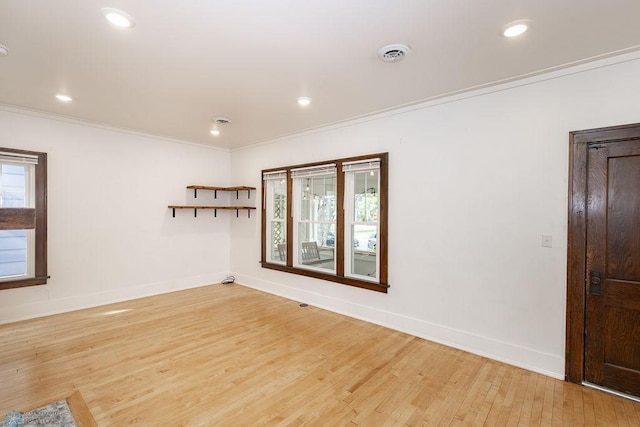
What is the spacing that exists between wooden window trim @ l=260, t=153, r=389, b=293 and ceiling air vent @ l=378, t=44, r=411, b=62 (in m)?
1.43

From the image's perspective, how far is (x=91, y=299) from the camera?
175 inches

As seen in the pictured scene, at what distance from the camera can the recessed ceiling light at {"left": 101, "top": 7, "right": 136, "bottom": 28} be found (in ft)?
6.35

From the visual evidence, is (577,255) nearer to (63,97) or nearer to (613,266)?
(613,266)

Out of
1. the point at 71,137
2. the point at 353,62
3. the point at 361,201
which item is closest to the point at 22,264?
the point at 71,137

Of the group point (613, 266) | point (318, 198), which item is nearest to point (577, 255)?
point (613, 266)

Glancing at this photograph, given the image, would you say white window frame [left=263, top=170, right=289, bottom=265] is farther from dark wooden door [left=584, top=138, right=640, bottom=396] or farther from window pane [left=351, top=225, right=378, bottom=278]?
dark wooden door [left=584, top=138, right=640, bottom=396]

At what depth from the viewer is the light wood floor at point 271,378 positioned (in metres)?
2.17

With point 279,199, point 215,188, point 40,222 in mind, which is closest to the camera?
point 40,222

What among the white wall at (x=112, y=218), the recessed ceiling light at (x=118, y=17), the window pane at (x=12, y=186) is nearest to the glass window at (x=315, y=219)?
the white wall at (x=112, y=218)

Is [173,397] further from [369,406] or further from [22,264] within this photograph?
[22,264]

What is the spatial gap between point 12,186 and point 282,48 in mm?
4066

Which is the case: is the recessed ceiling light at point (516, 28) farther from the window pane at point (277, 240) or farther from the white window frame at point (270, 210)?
the window pane at point (277, 240)

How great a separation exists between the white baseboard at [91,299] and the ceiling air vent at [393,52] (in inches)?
192

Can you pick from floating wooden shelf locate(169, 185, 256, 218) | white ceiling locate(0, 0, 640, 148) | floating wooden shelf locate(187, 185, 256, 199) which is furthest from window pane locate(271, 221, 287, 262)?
white ceiling locate(0, 0, 640, 148)
